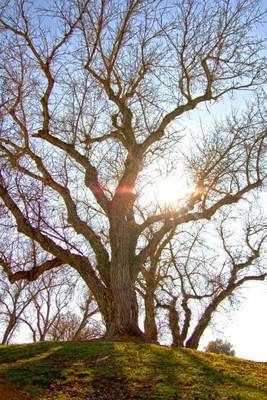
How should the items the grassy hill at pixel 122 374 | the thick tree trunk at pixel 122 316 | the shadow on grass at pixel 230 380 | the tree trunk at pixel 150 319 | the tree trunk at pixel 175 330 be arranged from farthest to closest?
the tree trunk at pixel 175 330
the tree trunk at pixel 150 319
the thick tree trunk at pixel 122 316
the shadow on grass at pixel 230 380
the grassy hill at pixel 122 374

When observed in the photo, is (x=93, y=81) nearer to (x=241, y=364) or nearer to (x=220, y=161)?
(x=220, y=161)

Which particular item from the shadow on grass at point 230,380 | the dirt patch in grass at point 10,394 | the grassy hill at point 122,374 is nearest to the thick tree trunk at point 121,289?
the grassy hill at point 122,374

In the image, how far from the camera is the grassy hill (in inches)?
238

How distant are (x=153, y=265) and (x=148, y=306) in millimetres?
1253

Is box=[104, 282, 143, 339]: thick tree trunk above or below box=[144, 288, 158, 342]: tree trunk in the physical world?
below

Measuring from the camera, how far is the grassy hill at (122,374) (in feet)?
19.8

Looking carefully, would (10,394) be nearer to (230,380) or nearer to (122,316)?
(230,380)

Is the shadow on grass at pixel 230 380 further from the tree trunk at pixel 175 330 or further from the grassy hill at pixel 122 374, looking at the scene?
the tree trunk at pixel 175 330

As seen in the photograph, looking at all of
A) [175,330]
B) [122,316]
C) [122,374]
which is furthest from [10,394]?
[175,330]

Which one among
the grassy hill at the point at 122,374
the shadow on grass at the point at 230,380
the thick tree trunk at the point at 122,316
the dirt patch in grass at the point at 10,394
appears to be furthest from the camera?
the thick tree trunk at the point at 122,316

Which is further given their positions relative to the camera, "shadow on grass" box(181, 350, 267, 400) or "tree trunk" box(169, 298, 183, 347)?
"tree trunk" box(169, 298, 183, 347)

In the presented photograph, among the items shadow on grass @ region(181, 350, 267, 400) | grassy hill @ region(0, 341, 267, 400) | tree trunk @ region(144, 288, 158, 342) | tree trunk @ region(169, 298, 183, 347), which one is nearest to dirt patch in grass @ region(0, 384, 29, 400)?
grassy hill @ region(0, 341, 267, 400)

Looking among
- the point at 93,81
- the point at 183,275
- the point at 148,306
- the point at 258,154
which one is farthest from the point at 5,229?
the point at 183,275

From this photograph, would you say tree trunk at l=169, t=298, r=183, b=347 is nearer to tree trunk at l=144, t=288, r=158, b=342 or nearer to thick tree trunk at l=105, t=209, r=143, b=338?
tree trunk at l=144, t=288, r=158, b=342
